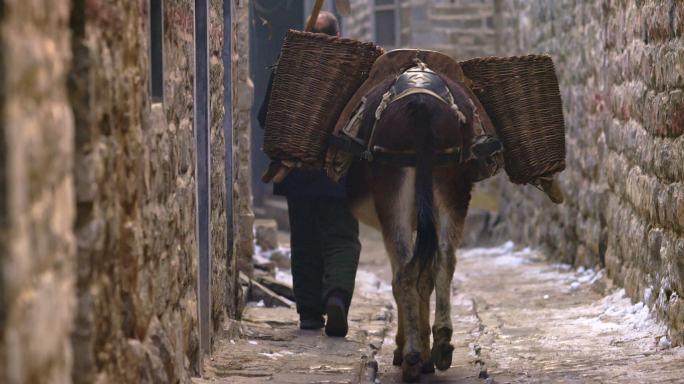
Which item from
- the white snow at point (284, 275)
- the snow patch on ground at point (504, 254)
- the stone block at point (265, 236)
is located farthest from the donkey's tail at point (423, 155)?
the snow patch on ground at point (504, 254)

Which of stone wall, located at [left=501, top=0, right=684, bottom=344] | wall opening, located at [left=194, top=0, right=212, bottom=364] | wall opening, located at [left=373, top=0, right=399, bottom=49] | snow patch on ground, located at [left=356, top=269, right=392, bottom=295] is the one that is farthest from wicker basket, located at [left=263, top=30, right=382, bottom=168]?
wall opening, located at [left=373, top=0, right=399, bottom=49]

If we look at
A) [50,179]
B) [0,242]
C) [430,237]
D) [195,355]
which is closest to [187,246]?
[195,355]

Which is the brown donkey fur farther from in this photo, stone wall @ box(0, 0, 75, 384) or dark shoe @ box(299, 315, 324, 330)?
stone wall @ box(0, 0, 75, 384)

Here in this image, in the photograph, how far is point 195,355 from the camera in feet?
17.6

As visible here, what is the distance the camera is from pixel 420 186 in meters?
5.64

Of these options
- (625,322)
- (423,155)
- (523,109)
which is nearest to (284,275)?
(625,322)

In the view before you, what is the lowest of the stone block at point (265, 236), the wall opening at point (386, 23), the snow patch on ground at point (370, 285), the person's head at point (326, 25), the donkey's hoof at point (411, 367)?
the snow patch on ground at point (370, 285)

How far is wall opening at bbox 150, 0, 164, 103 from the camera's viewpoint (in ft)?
14.7

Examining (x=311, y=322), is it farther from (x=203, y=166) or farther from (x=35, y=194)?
(x=35, y=194)

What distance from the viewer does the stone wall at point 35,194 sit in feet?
7.60

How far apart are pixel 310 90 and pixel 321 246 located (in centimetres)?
135

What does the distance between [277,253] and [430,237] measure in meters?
4.83

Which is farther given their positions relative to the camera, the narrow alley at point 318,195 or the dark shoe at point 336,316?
the dark shoe at point 336,316

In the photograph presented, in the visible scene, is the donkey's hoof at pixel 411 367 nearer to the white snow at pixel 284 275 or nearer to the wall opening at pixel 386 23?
the white snow at pixel 284 275
